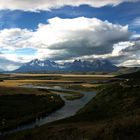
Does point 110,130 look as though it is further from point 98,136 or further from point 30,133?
point 30,133

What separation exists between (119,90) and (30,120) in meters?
44.2

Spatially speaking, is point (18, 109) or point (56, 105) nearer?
point (18, 109)

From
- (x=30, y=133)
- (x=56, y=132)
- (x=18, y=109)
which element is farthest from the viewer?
(x=18, y=109)

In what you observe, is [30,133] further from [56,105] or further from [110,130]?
[56,105]

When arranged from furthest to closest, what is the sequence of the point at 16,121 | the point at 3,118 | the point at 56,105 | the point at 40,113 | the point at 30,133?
the point at 56,105
the point at 40,113
the point at 3,118
the point at 16,121
the point at 30,133

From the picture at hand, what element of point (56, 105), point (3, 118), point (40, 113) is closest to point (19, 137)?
point (3, 118)

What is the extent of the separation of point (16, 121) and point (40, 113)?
15161 mm

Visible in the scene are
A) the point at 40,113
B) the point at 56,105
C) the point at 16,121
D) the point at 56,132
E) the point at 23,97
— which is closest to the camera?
the point at 56,132

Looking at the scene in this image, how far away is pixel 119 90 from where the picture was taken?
118m

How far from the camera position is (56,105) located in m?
118

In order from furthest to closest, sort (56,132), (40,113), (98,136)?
1. (40,113)
2. (56,132)
3. (98,136)

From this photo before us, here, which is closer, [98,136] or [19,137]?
[98,136]

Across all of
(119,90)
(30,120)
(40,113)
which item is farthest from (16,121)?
(119,90)

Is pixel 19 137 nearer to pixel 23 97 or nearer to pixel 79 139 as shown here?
pixel 79 139
